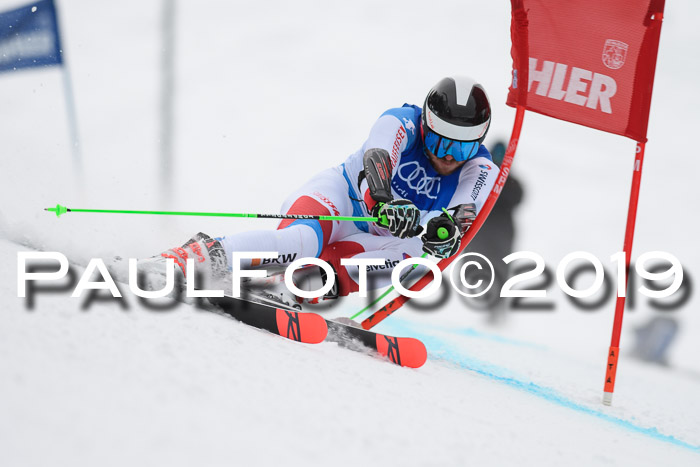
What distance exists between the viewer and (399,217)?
234cm

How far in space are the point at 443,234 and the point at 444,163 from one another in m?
0.39

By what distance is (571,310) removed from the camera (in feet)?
18.4

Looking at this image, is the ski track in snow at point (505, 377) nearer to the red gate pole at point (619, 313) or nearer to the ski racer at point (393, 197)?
the red gate pole at point (619, 313)

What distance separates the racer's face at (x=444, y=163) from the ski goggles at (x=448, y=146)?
0.03 meters

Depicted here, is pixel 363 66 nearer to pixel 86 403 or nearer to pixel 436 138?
pixel 436 138

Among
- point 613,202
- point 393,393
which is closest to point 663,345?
point 613,202

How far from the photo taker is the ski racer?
2361 mm

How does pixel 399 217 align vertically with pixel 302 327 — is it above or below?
above

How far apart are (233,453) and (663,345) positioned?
5119 mm

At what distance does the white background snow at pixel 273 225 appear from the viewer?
1.07m

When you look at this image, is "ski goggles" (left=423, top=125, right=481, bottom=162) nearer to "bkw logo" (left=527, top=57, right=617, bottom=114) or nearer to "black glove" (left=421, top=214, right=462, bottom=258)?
"black glove" (left=421, top=214, right=462, bottom=258)

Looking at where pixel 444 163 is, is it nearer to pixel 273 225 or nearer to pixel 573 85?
pixel 573 85

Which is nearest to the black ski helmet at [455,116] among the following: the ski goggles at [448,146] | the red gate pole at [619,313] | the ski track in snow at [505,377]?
the ski goggles at [448,146]

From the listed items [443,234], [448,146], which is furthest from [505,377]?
[448,146]
